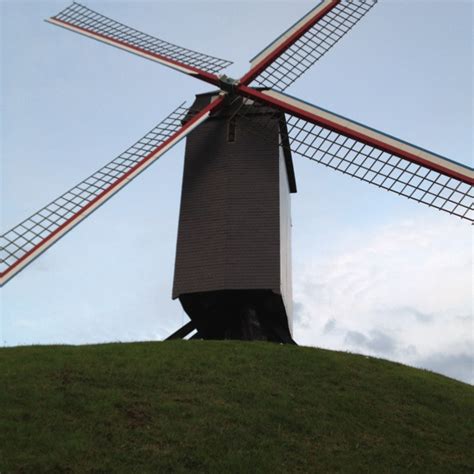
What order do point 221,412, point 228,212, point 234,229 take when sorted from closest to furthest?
point 221,412 < point 234,229 < point 228,212

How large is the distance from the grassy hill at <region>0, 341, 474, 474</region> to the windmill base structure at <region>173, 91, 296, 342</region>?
6.06ft

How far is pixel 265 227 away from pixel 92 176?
4860 millimetres

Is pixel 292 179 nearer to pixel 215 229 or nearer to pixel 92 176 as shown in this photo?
pixel 215 229

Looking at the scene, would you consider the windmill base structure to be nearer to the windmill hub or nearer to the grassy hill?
the windmill hub

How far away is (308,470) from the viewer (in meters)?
10.5

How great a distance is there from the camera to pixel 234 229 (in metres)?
18.5

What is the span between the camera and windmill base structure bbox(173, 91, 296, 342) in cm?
1808

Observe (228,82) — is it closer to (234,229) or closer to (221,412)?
(234,229)

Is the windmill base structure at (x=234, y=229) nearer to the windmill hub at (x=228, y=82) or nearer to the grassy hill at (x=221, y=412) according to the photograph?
the windmill hub at (x=228, y=82)

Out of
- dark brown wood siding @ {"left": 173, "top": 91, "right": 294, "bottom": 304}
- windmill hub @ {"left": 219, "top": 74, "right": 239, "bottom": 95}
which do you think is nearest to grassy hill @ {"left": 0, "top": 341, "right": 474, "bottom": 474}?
dark brown wood siding @ {"left": 173, "top": 91, "right": 294, "bottom": 304}

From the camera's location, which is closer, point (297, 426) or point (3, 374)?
point (297, 426)

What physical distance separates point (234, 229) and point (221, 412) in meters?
7.02

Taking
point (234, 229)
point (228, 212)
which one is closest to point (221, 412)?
point (234, 229)

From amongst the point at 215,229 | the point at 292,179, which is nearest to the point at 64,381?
the point at 215,229
